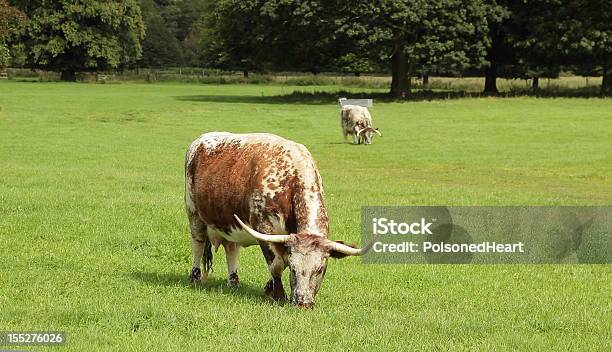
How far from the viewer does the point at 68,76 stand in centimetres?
12056

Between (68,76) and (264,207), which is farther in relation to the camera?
(68,76)

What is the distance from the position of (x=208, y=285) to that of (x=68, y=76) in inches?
4477

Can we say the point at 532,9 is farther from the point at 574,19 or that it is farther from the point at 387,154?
the point at 387,154

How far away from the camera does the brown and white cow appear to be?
1017 centimetres

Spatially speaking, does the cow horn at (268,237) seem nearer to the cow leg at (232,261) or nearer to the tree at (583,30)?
the cow leg at (232,261)

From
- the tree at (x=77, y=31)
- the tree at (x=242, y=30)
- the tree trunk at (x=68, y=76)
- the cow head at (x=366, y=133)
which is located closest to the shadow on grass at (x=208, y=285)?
the cow head at (x=366, y=133)

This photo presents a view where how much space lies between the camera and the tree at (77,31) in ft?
364

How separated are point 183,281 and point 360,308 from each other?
3018mm

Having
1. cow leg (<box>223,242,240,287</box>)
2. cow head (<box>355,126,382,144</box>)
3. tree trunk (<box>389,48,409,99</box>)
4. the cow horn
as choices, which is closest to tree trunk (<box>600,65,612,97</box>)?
tree trunk (<box>389,48,409,99</box>)

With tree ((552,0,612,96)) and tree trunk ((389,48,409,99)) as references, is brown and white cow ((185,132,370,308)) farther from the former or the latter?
tree trunk ((389,48,409,99))

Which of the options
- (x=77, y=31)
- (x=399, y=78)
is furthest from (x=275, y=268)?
(x=77, y=31)

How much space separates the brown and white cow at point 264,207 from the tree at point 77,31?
337 ft

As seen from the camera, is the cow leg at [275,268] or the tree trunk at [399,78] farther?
the tree trunk at [399,78]

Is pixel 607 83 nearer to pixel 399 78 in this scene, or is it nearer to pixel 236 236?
pixel 399 78
